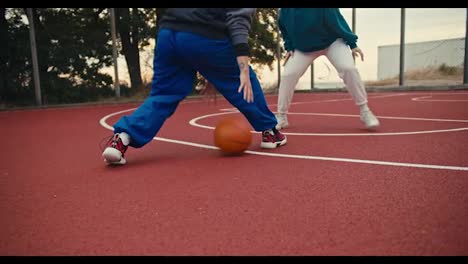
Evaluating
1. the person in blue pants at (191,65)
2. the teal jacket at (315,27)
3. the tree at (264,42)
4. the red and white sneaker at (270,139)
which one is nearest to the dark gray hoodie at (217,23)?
the person in blue pants at (191,65)

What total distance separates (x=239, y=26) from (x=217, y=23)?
21cm

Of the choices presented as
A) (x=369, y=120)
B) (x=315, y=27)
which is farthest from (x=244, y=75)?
(x=369, y=120)

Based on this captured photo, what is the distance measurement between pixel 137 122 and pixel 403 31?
1301 cm

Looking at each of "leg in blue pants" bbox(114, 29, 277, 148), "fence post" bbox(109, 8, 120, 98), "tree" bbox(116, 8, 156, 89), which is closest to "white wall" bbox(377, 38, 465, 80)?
"tree" bbox(116, 8, 156, 89)

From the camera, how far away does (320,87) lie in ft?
53.7

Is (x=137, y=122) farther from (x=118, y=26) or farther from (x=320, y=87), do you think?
(x=320, y=87)

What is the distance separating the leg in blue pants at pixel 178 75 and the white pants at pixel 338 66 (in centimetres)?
160

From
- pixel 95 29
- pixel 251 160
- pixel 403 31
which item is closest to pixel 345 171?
pixel 251 160

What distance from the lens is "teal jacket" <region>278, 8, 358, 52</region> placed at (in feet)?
15.4

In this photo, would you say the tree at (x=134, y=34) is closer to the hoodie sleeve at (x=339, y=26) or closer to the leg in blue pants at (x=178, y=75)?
the hoodie sleeve at (x=339, y=26)

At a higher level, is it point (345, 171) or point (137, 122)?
point (137, 122)

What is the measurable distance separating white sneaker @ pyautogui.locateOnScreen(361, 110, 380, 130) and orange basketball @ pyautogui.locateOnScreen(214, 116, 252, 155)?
5.76ft

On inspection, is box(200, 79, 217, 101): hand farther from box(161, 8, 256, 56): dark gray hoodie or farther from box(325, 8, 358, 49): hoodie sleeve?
box(325, 8, 358, 49): hoodie sleeve

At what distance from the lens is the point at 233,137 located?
11.8 ft
